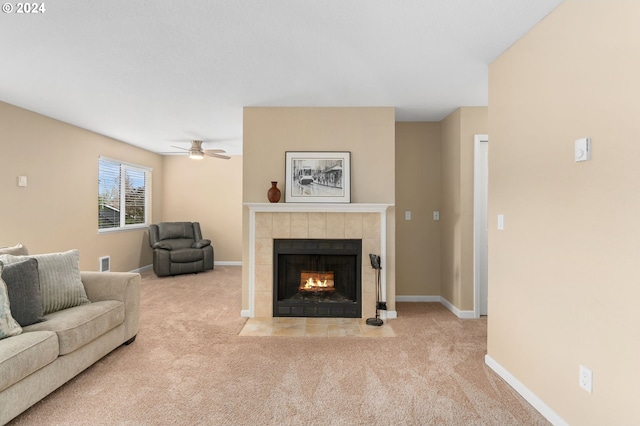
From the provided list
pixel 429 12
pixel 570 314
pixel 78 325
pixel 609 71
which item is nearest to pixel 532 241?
pixel 570 314

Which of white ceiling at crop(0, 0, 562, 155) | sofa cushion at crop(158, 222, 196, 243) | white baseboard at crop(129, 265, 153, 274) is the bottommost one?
white baseboard at crop(129, 265, 153, 274)

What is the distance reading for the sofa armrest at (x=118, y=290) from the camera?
114 inches

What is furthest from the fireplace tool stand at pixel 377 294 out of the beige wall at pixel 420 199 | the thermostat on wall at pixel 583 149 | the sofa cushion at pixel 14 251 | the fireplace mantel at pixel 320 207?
the sofa cushion at pixel 14 251

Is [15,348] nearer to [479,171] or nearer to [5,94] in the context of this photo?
[5,94]

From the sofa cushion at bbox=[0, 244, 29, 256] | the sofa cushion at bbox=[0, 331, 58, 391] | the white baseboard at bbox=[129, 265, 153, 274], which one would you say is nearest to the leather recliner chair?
the white baseboard at bbox=[129, 265, 153, 274]

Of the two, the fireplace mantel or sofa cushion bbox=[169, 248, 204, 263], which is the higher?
the fireplace mantel

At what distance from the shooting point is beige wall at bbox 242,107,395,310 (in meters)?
3.89

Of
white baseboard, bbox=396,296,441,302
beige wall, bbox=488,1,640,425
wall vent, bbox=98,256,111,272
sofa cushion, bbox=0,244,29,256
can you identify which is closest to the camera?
beige wall, bbox=488,1,640,425

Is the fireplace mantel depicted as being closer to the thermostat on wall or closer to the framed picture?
the framed picture

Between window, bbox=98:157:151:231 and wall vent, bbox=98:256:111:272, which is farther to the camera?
window, bbox=98:157:151:231

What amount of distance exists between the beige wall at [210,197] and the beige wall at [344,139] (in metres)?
3.51

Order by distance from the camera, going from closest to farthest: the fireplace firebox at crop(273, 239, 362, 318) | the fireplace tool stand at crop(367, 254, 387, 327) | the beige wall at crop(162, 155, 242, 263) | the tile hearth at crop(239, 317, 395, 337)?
the tile hearth at crop(239, 317, 395, 337) < the fireplace tool stand at crop(367, 254, 387, 327) < the fireplace firebox at crop(273, 239, 362, 318) < the beige wall at crop(162, 155, 242, 263)

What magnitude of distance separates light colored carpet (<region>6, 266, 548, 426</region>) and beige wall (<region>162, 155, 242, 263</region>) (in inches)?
147

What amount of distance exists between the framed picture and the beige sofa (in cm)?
186
